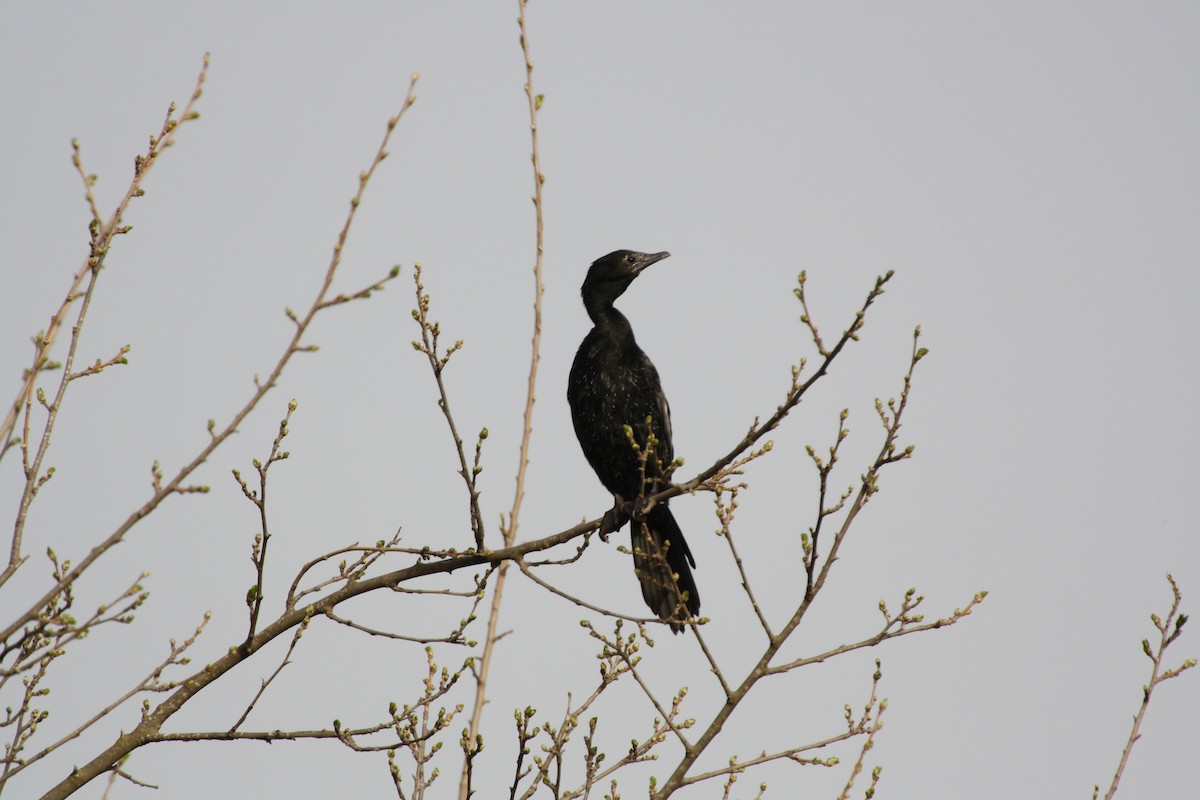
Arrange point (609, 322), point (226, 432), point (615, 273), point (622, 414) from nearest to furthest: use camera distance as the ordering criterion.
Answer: point (226, 432), point (622, 414), point (609, 322), point (615, 273)

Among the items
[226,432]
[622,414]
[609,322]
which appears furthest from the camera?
[609,322]

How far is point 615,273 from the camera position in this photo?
663 centimetres

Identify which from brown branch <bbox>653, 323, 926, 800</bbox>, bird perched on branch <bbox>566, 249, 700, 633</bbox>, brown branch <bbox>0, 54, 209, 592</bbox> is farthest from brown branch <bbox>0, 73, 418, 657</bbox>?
bird perched on branch <bbox>566, 249, 700, 633</bbox>

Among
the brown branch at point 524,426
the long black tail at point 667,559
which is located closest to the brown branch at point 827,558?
the brown branch at point 524,426

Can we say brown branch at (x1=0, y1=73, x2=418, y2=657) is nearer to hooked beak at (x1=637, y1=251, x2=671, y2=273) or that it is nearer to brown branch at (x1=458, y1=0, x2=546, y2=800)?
brown branch at (x1=458, y1=0, x2=546, y2=800)

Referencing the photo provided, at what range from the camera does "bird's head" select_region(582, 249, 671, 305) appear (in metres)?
6.63

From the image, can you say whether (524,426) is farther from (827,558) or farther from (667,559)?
(667,559)

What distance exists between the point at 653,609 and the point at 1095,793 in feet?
9.64

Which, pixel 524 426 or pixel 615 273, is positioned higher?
pixel 615 273

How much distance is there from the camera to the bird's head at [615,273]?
261 inches

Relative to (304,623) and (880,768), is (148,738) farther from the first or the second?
(880,768)

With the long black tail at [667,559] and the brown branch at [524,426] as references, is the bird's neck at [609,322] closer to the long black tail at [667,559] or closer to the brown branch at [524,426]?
the long black tail at [667,559]

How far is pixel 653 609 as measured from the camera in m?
5.86

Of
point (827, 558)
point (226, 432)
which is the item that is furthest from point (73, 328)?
point (827, 558)
